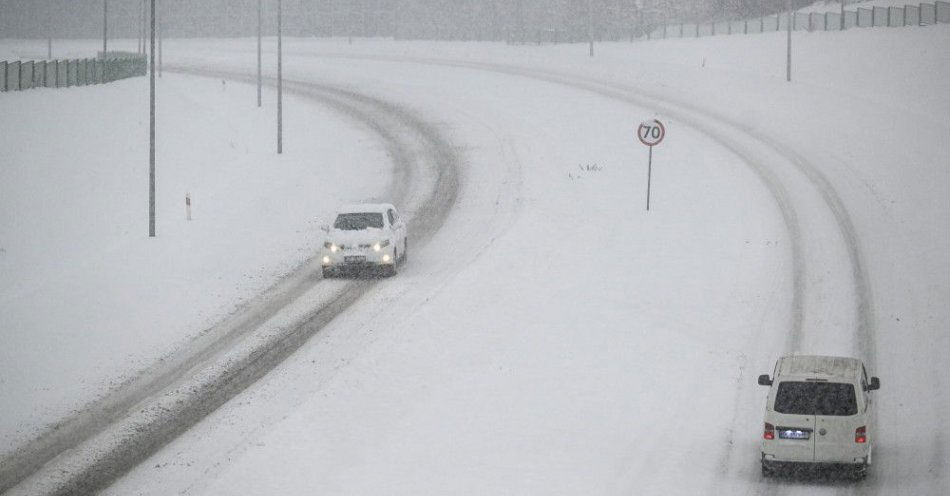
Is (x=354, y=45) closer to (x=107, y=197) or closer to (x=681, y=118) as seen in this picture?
(x=681, y=118)

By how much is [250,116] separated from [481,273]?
98.8 ft

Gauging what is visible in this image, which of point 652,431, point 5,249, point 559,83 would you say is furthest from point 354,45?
point 652,431

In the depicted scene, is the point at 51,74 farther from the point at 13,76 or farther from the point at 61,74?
the point at 13,76

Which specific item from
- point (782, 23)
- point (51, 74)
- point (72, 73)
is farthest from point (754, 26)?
point (51, 74)

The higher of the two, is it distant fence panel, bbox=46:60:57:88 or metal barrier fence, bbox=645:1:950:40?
metal barrier fence, bbox=645:1:950:40

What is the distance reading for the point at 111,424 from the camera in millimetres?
21531

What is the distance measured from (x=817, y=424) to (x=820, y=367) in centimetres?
140

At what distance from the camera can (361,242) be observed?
30953 mm

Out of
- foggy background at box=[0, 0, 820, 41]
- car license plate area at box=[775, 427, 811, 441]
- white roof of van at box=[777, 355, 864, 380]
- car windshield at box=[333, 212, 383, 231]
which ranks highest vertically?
foggy background at box=[0, 0, 820, 41]

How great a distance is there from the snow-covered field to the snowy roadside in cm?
148

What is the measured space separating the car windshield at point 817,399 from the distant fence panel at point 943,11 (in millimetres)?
54490

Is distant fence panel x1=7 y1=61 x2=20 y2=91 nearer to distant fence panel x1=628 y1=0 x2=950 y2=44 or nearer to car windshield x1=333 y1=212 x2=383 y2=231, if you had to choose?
distant fence panel x1=628 y1=0 x2=950 y2=44

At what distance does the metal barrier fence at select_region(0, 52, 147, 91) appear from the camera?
5809 centimetres

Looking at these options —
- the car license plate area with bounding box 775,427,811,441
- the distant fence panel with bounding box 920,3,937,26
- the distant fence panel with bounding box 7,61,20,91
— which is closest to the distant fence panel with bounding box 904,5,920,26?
the distant fence panel with bounding box 920,3,937,26
